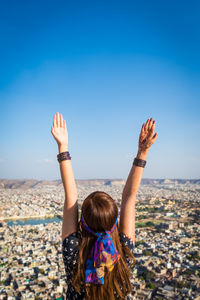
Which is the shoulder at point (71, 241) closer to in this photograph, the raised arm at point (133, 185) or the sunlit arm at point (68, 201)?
the sunlit arm at point (68, 201)

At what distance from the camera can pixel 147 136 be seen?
71cm

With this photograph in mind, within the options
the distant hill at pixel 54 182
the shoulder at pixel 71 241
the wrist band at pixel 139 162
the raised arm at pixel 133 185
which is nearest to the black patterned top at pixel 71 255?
the shoulder at pixel 71 241

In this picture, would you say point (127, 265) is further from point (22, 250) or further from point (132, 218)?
point (22, 250)

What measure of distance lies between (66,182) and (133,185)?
0.17m

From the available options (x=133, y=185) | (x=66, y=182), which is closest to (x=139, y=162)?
(x=133, y=185)

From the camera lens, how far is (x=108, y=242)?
20.6 inches

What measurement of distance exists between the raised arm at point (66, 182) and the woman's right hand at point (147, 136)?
202mm

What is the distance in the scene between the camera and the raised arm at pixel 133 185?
619 mm

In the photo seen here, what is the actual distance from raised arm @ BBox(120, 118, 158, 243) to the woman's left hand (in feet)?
0.64

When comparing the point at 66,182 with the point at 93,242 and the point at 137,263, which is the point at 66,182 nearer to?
the point at 93,242

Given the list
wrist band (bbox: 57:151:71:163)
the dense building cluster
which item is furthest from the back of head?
the dense building cluster

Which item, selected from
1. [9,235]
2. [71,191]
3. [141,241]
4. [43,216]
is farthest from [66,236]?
[43,216]

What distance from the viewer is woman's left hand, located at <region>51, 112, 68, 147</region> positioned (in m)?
0.67

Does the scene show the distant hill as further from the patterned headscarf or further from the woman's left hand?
the patterned headscarf
